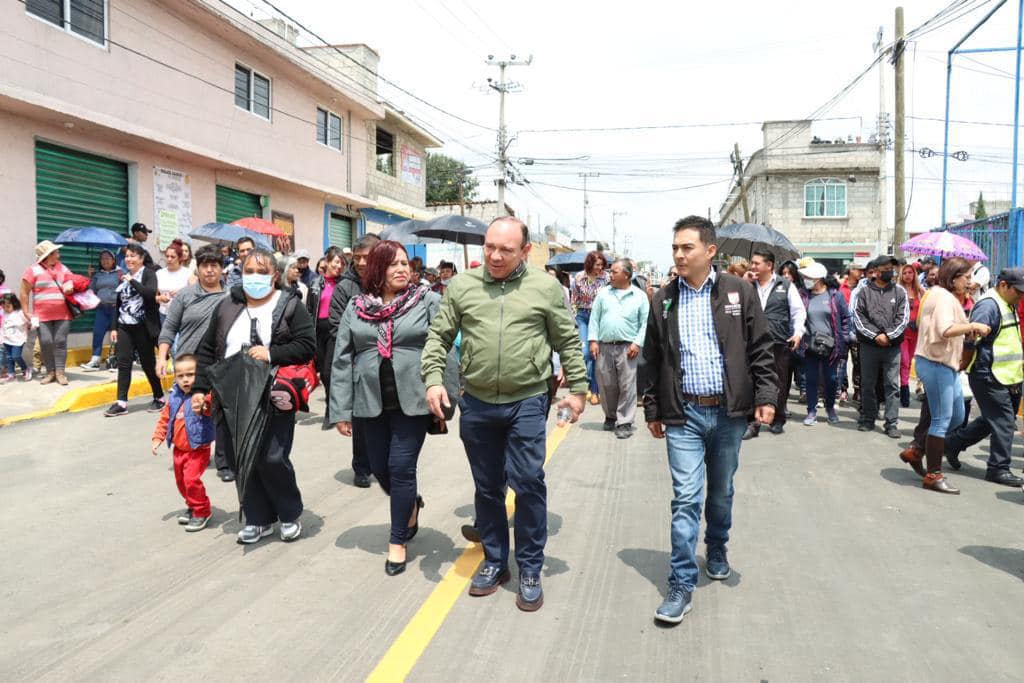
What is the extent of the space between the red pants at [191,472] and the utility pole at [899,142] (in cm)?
1671

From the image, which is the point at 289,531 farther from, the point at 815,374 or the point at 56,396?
the point at 815,374

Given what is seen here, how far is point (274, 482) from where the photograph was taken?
4469 millimetres

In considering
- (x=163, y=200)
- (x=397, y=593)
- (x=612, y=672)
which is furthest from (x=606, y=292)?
(x=163, y=200)

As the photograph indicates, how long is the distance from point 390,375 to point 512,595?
1.33 metres

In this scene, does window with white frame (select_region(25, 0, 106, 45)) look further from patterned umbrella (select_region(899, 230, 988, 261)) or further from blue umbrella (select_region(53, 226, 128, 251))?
patterned umbrella (select_region(899, 230, 988, 261))

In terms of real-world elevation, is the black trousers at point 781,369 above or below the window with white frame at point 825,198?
below

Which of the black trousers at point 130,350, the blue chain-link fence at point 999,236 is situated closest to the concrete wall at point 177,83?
the black trousers at point 130,350

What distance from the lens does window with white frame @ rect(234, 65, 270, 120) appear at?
1719 centimetres

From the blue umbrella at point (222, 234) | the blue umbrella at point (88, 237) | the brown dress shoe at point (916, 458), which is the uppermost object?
the blue umbrella at point (222, 234)

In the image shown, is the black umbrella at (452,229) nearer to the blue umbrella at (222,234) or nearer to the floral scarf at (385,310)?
the blue umbrella at (222,234)

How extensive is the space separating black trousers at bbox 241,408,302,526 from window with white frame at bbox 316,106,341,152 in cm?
1819

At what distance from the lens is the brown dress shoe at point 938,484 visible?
5.90 metres

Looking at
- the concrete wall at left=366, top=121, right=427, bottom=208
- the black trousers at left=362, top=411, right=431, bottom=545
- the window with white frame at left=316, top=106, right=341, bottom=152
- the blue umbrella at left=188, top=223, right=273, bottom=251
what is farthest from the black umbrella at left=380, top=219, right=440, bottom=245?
the concrete wall at left=366, top=121, right=427, bottom=208

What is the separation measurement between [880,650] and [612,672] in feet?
3.97
